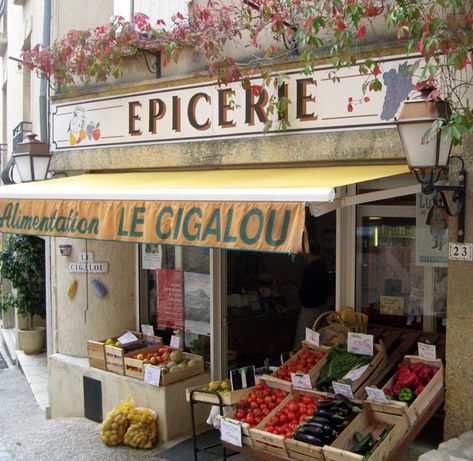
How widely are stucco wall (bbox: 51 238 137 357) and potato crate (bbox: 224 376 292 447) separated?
2.79 m

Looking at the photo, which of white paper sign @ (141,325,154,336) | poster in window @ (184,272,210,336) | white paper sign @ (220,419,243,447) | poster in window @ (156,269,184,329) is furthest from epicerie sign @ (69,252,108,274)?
white paper sign @ (220,419,243,447)

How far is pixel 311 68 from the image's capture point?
5.56 m

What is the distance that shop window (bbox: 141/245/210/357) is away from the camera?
24.3ft

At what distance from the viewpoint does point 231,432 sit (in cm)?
512

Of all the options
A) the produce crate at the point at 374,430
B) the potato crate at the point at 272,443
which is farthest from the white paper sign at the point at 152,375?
the produce crate at the point at 374,430

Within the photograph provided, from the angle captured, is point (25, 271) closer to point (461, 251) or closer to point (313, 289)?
point (313, 289)

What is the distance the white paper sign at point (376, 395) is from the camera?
4883mm

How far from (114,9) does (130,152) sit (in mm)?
1843

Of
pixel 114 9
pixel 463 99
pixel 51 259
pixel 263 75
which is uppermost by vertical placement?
pixel 114 9

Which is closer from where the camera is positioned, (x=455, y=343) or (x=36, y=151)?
(x=455, y=343)

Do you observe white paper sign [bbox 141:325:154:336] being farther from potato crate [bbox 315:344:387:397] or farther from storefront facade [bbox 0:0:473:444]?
potato crate [bbox 315:344:387:397]

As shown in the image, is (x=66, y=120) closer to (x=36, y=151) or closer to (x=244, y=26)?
(x=36, y=151)

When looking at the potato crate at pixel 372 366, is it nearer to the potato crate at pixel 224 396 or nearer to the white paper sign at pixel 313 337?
the white paper sign at pixel 313 337

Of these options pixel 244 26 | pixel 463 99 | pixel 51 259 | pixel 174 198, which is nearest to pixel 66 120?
pixel 51 259
